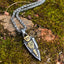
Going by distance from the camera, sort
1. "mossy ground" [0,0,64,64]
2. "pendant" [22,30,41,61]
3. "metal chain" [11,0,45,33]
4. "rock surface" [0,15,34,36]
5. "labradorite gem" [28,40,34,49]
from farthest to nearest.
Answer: "metal chain" [11,0,45,33]
"rock surface" [0,15,34,36]
"labradorite gem" [28,40,34,49]
"pendant" [22,30,41,61]
"mossy ground" [0,0,64,64]

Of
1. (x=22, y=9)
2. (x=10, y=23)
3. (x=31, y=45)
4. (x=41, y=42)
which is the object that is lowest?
(x=41, y=42)

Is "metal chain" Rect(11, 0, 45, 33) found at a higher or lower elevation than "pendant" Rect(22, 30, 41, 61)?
higher

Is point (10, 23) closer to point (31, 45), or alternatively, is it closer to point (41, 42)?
point (31, 45)

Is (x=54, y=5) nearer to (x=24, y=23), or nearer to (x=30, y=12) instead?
(x=30, y=12)

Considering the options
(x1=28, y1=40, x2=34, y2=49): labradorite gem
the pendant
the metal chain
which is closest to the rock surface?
the metal chain

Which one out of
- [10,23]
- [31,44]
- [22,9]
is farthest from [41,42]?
[22,9]

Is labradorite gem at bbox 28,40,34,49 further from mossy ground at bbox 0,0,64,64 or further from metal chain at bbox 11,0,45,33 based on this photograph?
metal chain at bbox 11,0,45,33
